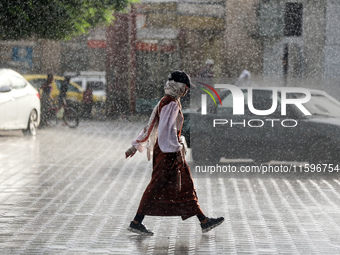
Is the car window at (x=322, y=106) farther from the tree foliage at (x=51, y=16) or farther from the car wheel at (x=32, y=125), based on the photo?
the tree foliage at (x=51, y=16)

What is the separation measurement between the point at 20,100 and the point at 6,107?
84 centimetres

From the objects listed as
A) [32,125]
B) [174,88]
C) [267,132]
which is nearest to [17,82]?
[32,125]

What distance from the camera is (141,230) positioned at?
805 centimetres

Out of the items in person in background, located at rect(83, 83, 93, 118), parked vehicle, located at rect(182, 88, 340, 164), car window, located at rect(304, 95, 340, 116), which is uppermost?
car window, located at rect(304, 95, 340, 116)

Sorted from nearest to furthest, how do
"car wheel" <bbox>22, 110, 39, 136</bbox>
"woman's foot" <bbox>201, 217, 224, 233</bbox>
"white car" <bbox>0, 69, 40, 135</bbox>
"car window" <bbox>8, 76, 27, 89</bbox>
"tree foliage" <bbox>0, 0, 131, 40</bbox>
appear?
1. "woman's foot" <bbox>201, 217, 224, 233</bbox>
2. "white car" <bbox>0, 69, 40, 135</bbox>
3. "car window" <bbox>8, 76, 27, 89</bbox>
4. "car wheel" <bbox>22, 110, 39, 136</bbox>
5. "tree foliage" <bbox>0, 0, 131, 40</bbox>

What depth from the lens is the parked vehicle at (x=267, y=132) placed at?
13.7m

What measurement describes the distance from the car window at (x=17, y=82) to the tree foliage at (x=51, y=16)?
1803 millimetres

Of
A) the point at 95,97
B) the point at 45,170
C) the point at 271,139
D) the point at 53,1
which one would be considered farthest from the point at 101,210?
the point at 95,97

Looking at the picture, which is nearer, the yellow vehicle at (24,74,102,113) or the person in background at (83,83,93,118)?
the yellow vehicle at (24,74,102,113)

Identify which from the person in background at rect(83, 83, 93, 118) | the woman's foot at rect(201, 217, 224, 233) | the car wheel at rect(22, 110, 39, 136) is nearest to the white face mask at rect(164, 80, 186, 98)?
the woman's foot at rect(201, 217, 224, 233)

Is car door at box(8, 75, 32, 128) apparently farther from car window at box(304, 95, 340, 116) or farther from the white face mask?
the white face mask

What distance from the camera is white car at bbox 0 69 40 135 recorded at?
19.7 metres

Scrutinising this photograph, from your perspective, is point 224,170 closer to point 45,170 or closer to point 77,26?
point 45,170

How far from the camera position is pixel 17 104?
66.6 feet
